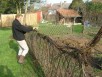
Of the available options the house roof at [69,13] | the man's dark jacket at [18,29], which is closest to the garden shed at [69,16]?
the house roof at [69,13]

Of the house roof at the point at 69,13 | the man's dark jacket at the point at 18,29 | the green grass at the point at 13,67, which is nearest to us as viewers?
the green grass at the point at 13,67

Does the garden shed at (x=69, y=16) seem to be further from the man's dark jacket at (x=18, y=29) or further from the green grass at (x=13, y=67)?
the man's dark jacket at (x=18, y=29)

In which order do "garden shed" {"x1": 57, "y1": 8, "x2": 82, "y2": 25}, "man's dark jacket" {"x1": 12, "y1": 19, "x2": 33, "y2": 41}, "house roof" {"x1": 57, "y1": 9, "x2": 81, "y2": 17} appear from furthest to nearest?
1. "garden shed" {"x1": 57, "y1": 8, "x2": 82, "y2": 25}
2. "house roof" {"x1": 57, "y1": 9, "x2": 81, "y2": 17}
3. "man's dark jacket" {"x1": 12, "y1": 19, "x2": 33, "y2": 41}

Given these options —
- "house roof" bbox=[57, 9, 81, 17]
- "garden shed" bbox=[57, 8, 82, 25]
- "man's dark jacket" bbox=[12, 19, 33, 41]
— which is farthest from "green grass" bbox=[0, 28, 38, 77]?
"house roof" bbox=[57, 9, 81, 17]

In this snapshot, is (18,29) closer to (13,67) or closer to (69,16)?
(13,67)

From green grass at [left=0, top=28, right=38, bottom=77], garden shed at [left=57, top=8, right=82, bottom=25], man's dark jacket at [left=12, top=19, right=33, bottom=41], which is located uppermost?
man's dark jacket at [left=12, top=19, right=33, bottom=41]

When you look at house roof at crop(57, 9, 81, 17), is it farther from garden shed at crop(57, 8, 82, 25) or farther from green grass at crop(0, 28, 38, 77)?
green grass at crop(0, 28, 38, 77)

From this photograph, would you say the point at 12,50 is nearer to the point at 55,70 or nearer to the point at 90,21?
the point at 55,70

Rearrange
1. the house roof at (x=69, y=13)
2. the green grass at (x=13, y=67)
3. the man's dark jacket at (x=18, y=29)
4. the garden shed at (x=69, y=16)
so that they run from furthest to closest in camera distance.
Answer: the garden shed at (x=69, y=16) → the house roof at (x=69, y=13) → the man's dark jacket at (x=18, y=29) → the green grass at (x=13, y=67)

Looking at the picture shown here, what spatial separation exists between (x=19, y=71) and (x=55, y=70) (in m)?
2.88

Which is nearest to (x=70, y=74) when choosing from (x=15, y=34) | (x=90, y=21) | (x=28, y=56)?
(x=15, y=34)

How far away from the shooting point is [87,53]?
2.88 meters

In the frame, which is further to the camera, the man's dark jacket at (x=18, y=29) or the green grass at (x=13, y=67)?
the man's dark jacket at (x=18, y=29)

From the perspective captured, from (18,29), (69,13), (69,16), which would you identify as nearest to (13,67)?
(18,29)
